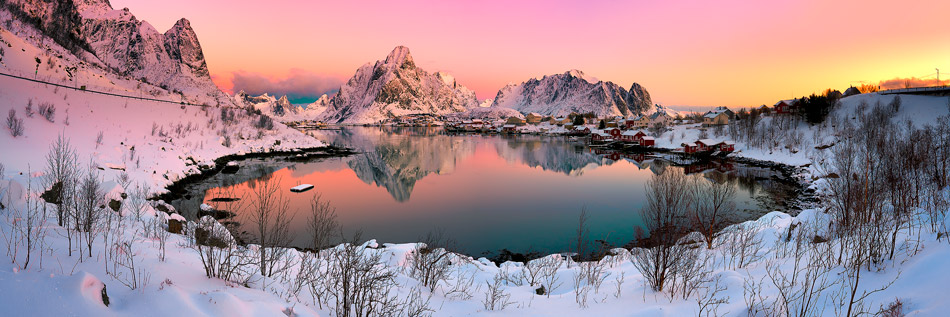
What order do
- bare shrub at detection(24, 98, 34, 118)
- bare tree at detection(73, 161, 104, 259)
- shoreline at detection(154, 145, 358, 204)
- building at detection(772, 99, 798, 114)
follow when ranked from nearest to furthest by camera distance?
bare tree at detection(73, 161, 104, 259)
bare shrub at detection(24, 98, 34, 118)
shoreline at detection(154, 145, 358, 204)
building at detection(772, 99, 798, 114)

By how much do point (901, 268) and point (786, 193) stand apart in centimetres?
2834

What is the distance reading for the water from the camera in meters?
19.4

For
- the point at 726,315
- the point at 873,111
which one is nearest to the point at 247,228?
the point at 726,315

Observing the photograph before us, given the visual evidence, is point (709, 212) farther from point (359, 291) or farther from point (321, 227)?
point (359, 291)

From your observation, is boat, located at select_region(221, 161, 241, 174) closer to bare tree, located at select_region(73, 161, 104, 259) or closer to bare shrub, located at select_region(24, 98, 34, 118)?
bare shrub, located at select_region(24, 98, 34, 118)

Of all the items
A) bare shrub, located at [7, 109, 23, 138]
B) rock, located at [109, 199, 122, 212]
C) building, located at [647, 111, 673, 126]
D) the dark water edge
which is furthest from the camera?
building, located at [647, 111, 673, 126]

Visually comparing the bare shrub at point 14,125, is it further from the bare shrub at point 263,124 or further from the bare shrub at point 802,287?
the bare shrub at point 263,124

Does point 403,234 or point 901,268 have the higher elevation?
point 901,268

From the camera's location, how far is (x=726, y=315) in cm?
611

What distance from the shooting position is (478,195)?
29.1 m

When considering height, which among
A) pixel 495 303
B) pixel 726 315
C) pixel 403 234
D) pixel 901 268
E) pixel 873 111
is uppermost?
pixel 873 111

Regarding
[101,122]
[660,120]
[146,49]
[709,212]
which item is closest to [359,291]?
[709,212]

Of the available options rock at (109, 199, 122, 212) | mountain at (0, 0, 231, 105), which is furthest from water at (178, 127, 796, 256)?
mountain at (0, 0, 231, 105)

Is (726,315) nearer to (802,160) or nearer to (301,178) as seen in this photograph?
(301,178)
